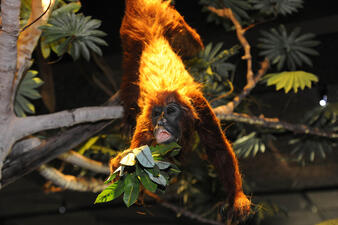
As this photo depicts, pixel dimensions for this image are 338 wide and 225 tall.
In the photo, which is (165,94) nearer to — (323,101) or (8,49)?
(8,49)

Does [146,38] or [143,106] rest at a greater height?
[146,38]

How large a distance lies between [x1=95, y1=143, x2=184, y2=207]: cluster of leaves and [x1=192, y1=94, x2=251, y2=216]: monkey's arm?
25 centimetres

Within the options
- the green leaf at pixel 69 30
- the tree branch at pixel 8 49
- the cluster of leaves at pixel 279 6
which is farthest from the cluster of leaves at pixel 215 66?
the tree branch at pixel 8 49

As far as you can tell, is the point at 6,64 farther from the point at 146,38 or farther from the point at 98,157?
the point at 98,157

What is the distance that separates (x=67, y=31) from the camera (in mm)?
2197

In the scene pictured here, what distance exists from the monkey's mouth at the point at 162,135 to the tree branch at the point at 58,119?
905mm

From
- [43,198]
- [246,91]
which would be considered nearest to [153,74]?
[246,91]

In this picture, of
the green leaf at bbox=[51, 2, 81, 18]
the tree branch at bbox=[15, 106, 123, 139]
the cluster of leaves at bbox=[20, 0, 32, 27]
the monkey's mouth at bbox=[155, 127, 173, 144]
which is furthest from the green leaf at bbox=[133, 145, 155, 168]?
the cluster of leaves at bbox=[20, 0, 32, 27]

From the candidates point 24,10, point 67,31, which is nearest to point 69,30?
point 67,31

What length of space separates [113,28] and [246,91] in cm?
91

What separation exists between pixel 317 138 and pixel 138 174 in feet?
7.30

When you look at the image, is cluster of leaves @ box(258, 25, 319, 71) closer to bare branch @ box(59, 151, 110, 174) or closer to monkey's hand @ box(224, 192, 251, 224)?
bare branch @ box(59, 151, 110, 174)

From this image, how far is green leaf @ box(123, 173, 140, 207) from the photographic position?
108 cm

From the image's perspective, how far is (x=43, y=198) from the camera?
5199 mm
